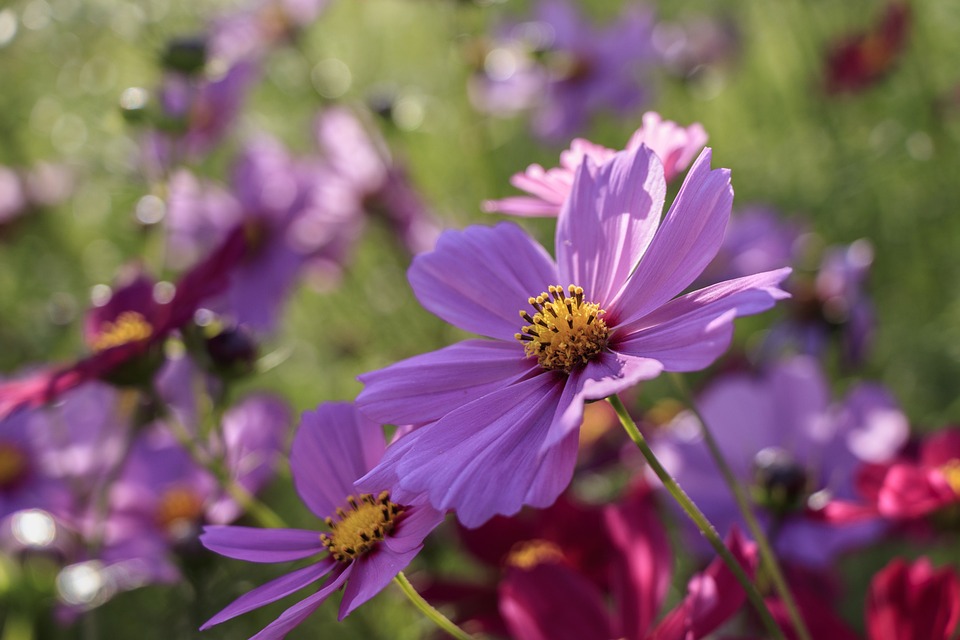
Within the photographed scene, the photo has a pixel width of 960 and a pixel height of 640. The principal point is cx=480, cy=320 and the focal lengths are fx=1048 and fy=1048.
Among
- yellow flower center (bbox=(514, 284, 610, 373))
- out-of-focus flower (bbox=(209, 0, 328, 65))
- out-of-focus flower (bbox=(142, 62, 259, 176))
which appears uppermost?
out-of-focus flower (bbox=(209, 0, 328, 65))

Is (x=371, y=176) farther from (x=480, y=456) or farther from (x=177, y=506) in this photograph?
(x=480, y=456)

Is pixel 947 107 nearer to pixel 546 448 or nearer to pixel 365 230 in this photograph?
pixel 365 230

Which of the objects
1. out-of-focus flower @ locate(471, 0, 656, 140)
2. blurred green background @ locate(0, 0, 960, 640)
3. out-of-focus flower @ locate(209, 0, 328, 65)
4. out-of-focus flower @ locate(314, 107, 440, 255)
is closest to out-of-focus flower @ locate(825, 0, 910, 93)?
blurred green background @ locate(0, 0, 960, 640)

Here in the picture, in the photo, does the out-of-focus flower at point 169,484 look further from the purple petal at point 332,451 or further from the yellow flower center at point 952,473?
the yellow flower center at point 952,473

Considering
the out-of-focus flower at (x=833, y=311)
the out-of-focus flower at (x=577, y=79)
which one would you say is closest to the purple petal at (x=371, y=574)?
the out-of-focus flower at (x=833, y=311)

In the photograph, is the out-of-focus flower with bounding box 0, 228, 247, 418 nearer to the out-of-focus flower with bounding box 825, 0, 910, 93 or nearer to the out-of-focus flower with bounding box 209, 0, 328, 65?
the out-of-focus flower with bounding box 209, 0, 328, 65

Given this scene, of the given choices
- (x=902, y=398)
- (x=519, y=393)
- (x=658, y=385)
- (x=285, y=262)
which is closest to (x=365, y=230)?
(x=285, y=262)
